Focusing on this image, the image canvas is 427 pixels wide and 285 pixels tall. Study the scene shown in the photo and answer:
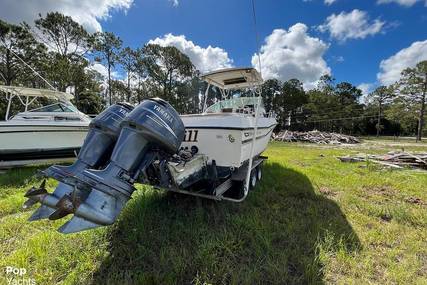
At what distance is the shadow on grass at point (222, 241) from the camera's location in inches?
84.3

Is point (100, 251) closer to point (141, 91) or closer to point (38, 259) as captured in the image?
point (38, 259)

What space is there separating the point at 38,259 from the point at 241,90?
16.1 ft

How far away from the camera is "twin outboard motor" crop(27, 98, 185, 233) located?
183 cm

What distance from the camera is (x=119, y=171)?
2094 millimetres

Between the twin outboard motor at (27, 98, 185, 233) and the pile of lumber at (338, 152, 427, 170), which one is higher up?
the twin outboard motor at (27, 98, 185, 233)

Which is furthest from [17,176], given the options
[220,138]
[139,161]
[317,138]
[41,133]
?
[317,138]

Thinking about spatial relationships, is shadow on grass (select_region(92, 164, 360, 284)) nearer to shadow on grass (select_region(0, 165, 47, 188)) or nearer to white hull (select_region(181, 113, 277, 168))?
white hull (select_region(181, 113, 277, 168))

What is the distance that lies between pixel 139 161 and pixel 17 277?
1354 mm

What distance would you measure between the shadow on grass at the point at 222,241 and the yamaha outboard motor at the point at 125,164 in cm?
62

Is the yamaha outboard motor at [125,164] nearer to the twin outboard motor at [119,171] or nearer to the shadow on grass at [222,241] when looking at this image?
the twin outboard motor at [119,171]

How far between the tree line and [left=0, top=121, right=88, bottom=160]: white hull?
2.99 m

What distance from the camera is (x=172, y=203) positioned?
3.70 metres

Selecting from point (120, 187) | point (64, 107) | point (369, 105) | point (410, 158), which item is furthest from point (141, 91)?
point (369, 105)

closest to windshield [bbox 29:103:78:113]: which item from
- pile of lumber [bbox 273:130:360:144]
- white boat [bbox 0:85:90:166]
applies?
white boat [bbox 0:85:90:166]
